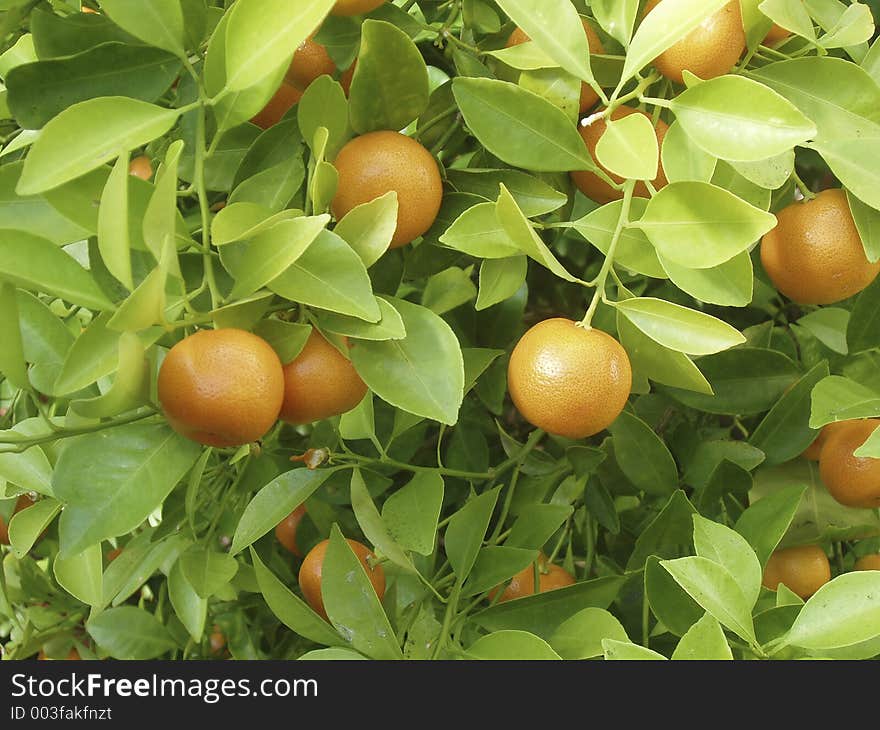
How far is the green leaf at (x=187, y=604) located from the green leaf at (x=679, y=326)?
510mm

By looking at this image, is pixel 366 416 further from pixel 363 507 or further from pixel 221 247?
pixel 221 247

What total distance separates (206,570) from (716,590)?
0.48m

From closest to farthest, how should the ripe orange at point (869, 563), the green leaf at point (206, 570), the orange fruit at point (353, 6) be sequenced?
the orange fruit at point (353, 6) < the green leaf at point (206, 570) < the ripe orange at point (869, 563)

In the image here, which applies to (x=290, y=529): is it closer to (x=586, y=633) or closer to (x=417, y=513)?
(x=417, y=513)

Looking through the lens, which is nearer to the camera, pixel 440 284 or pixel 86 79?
pixel 86 79

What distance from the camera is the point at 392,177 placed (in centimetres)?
66

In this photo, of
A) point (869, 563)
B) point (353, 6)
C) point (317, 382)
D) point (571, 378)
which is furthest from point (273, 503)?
point (869, 563)

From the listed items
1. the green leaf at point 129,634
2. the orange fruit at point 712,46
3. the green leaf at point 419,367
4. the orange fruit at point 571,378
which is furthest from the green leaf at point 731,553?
the green leaf at point 129,634

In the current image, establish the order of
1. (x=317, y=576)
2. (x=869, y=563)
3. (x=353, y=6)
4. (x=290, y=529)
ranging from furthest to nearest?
1. (x=290, y=529)
2. (x=869, y=563)
3. (x=317, y=576)
4. (x=353, y=6)

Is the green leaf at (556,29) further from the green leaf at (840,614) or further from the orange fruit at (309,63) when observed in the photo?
the green leaf at (840,614)

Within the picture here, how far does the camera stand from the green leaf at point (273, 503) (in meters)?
0.76

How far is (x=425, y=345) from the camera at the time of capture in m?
0.63

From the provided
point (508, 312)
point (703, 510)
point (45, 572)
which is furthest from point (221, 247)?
point (45, 572)

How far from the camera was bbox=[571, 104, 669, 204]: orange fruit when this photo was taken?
2.40 ft
